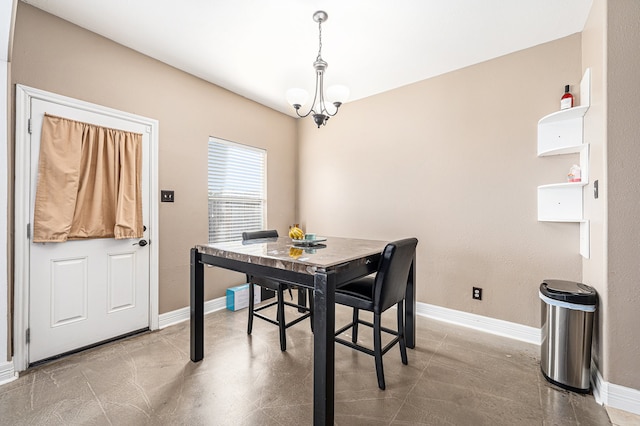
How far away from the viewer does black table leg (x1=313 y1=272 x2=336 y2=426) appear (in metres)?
1.42

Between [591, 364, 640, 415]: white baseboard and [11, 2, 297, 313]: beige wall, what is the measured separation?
3409 millimetres

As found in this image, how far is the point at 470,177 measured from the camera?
2.95 meters

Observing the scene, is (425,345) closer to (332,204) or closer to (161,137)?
(332,204)

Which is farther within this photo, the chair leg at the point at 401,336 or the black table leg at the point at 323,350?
the chair leg at the point at 401,336

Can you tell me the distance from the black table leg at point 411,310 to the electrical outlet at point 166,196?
2495 millimetres

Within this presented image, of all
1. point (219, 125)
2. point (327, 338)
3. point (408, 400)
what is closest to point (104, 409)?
point (327, 338)

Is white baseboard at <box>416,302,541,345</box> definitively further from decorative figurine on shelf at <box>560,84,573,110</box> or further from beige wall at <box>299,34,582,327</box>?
decorative figurine on shelf at <box>560,84,573,110</box>

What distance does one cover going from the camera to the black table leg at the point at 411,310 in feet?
7.97

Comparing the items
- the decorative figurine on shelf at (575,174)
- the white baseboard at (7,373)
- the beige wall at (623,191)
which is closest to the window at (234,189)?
the white baseboard at (7,373)

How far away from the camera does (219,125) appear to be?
11.3 feet

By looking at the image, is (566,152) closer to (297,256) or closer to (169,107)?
(297,256)

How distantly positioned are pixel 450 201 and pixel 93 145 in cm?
345

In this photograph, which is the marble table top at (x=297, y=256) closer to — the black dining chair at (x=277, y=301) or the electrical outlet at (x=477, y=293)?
the black dining chair at (x=277, y=301)

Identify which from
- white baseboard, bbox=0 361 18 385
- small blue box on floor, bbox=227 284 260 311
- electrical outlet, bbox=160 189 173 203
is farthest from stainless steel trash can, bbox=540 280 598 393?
white baseboard, bbox=0 361 18 385
